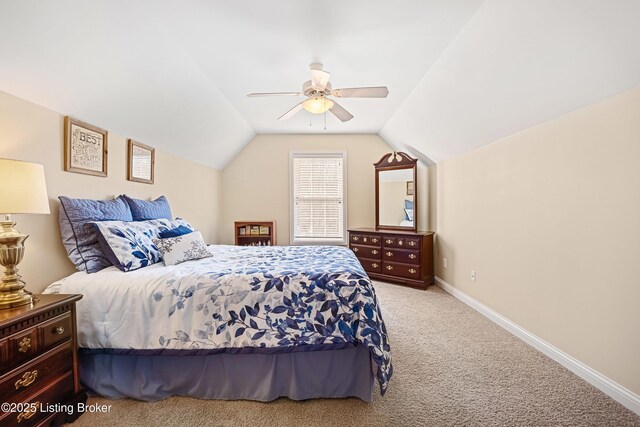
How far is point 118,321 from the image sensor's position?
1739mm

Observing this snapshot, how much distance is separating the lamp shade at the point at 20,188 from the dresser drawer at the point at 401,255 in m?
3.79

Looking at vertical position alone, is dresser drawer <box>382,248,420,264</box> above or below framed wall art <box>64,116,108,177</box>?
below

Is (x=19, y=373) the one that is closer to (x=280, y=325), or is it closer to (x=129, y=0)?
(x=280, y=325)

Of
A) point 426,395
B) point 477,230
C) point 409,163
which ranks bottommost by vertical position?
point 426,395

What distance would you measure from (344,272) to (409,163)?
304 centimetres

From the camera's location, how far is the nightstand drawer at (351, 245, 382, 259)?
4.43 meters

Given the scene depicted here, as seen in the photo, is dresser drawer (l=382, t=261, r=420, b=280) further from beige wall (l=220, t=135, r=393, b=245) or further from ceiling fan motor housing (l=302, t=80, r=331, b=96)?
ceiling fan motor housing (l=302, t=80, r=331, b=96)

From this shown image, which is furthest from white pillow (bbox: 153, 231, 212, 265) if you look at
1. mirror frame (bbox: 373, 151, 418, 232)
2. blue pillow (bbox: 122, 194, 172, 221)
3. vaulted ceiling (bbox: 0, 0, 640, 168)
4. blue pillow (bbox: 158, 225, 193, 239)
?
mirror frame (bbox: 373, 151, 418, 232)

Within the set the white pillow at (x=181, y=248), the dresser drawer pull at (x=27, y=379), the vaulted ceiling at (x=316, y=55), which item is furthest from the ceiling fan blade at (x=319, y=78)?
the dresser drawer pull at (x=27, y=379)

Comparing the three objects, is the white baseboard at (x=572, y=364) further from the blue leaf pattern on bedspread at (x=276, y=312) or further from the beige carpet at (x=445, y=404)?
the blue leaf pattern on bedspread at (x=276, y=312)

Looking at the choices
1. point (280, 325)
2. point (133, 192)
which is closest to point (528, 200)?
point (280, 325)

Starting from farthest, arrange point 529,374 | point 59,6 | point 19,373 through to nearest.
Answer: point 529,374 → point 59,6 → point 19,373

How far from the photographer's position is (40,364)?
56.6 inches

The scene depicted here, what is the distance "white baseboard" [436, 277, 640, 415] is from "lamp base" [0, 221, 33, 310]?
3.42 metres
